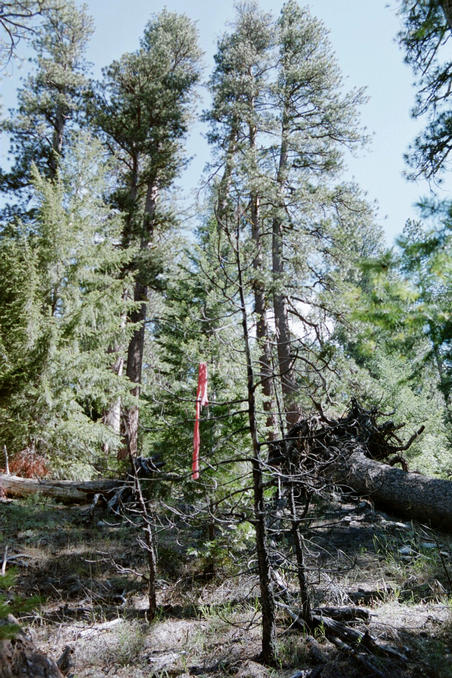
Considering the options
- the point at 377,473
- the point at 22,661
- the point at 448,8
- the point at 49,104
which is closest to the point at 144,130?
the point at 49,104

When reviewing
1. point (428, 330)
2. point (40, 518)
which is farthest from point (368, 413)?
point (40, 518)

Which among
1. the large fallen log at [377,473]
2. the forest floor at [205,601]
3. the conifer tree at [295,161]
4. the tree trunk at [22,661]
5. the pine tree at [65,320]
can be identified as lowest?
the forest floor at [205,601]

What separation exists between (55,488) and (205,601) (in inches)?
179

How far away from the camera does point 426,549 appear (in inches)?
191

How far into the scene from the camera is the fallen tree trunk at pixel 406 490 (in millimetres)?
5641

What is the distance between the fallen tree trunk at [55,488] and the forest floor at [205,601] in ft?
4.34

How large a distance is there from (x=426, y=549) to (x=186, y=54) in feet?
59.6

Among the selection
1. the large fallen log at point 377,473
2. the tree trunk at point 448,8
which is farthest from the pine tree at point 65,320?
the tree trunk at point 448,8

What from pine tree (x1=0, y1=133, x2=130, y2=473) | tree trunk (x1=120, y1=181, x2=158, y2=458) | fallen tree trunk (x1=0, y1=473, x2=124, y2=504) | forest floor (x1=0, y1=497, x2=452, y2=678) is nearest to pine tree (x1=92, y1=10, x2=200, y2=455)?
tree trunk (x1=120, y1=181, x2=158, y2=458)

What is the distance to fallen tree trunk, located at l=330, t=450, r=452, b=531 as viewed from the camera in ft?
18.5

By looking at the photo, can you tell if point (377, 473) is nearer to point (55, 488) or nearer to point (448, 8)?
point (55, 488)

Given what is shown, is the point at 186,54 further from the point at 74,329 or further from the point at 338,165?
the point at 74,329

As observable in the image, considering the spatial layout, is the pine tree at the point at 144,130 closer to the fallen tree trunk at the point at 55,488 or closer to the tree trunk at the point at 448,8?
the fallen tree trunk at the point at 55,488

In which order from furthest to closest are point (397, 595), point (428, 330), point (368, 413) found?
point (368, 413), point (397, 595), point (428, 330)
